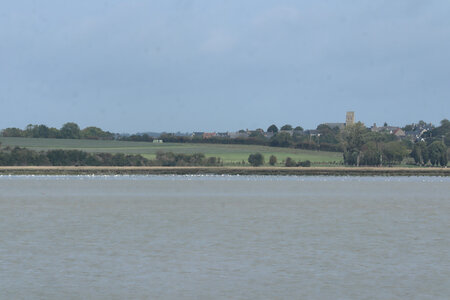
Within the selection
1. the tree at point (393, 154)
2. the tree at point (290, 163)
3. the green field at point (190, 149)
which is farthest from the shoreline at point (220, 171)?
the tree at point (393, 154)

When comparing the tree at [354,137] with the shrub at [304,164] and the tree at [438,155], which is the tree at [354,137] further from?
the tree at [438,155]

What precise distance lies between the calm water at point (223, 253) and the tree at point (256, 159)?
348 ft

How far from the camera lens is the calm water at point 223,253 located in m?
24.7

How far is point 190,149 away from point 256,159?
22.6 m

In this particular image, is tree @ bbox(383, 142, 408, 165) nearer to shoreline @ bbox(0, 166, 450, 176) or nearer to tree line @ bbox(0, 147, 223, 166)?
shoreline @ bbox(0, 166, 450, 176)

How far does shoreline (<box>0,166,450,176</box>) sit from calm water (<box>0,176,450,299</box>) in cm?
8471

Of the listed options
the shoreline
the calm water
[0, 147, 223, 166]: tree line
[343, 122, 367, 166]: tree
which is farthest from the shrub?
the calm water

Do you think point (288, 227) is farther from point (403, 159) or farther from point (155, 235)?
point (403, 159)

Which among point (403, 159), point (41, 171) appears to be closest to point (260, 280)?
point (41, 171)

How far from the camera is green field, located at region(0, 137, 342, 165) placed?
172000 mm

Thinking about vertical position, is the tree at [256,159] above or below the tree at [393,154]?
below

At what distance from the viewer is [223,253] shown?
32625 millimetres

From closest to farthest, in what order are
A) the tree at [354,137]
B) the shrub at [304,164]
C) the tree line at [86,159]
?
the tree line at [86,159], the shrub at [304,164], the tree at [354,137]

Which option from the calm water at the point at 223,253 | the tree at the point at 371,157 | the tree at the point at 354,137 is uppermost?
the tree at the point at 354,137
